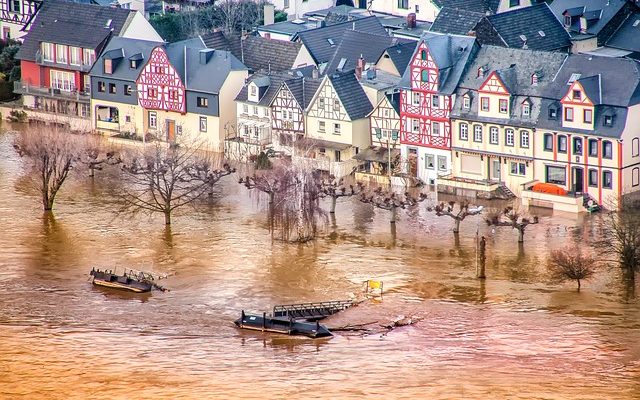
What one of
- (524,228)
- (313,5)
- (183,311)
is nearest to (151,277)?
(183,311)

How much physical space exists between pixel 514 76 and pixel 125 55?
1146 inches

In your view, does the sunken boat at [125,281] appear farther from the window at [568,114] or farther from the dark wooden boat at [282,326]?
the window at [568,114]

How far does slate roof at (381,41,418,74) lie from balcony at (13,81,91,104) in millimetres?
21886

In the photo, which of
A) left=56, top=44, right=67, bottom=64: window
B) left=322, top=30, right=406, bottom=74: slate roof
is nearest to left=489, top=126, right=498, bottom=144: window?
left=322, top=30, right=406, bottom=74: slate roof

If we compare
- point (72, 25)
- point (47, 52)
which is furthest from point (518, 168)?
point (47, 52)

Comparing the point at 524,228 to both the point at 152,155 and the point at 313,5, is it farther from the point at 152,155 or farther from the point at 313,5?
the point at 313,5

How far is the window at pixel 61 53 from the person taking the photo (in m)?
128

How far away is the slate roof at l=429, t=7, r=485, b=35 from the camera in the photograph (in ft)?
391

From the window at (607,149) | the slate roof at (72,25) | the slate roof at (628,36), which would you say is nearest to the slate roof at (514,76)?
the window at (607,149)

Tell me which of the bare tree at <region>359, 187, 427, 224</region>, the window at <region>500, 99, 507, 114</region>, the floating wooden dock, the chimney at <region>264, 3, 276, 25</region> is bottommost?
the floating wooden dock

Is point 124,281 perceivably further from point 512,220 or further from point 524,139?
point 524,139

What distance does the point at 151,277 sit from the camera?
92.7 metres

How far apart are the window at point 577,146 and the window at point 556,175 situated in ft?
4.29

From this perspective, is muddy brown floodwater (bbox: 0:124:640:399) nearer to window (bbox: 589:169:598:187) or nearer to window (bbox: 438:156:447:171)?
window (bbox: 589:169:598:187)
